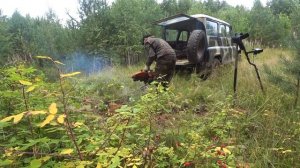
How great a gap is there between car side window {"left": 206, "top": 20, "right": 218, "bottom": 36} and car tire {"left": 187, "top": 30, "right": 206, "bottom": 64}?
0.74 m

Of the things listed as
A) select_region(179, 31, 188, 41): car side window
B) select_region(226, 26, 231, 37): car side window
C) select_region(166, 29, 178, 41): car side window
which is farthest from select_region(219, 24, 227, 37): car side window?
select_region(166, 29, 178, 41): car side window

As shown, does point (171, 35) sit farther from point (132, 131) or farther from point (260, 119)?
point (132, 131)

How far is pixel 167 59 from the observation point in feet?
24.4

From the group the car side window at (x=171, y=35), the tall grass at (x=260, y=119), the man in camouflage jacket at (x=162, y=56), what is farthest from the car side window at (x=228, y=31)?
the man in camouflage jacket at (x=162, y=56)

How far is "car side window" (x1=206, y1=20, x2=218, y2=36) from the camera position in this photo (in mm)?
9431

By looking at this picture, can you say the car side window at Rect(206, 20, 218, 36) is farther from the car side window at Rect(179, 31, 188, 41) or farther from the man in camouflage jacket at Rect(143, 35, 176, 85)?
the man in camouflage jacket at Rect(143, 35, 176, 85)

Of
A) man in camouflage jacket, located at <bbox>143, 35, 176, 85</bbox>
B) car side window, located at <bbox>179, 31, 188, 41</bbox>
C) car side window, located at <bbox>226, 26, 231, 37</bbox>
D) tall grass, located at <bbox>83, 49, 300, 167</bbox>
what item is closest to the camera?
tall grass, located at <bbox>83, 49, 300, 167</bbox>

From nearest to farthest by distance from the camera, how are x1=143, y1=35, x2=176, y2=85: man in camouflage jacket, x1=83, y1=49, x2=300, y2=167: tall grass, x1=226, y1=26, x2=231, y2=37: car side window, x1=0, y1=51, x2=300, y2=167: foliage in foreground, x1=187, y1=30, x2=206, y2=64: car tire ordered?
1. x1=0, y1=51, x2=300, y2=167: foliage in foreground
2. x1=83, y1=49, x2=300, y2=167: tall grass
3. x1=143, y1=35, x2=176, y2=85: man in camouflage jacket
4. x1=187, y1=30, x2=206, y2=64: car tire
5. x1=226, y1=26, x2=231, y2=37: car side window

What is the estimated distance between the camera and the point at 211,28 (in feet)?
32.0

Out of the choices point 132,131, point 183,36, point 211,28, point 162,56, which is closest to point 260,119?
point 132,131

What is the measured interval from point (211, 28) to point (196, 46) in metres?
1.76

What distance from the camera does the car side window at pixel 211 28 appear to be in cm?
943

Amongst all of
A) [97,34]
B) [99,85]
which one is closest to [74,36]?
[97,34]

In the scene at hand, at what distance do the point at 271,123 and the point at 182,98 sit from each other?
2455mm
